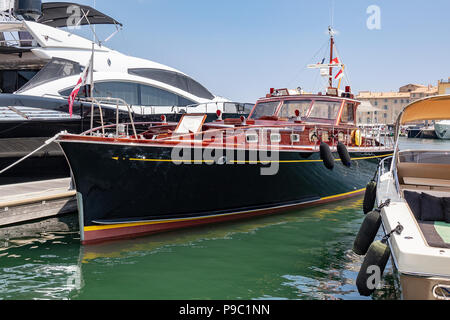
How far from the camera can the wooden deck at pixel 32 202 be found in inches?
347

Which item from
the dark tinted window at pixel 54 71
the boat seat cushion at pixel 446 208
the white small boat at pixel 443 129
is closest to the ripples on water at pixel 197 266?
the boat seat cushion at pixel 446 208

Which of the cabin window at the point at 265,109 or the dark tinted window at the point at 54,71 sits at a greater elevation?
the dark tinted window at the point at 54,71

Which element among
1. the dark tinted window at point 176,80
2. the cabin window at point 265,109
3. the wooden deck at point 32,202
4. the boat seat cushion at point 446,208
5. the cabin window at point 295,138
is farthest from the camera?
the dark tinted window at point 176,80

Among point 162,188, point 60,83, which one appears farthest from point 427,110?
point 60,83

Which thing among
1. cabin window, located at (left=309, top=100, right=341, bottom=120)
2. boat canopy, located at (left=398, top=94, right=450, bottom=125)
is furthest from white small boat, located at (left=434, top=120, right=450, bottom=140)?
boat canopy, located at (left=398, top=94, right=450, bottom=125)

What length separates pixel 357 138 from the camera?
1228 centimetres

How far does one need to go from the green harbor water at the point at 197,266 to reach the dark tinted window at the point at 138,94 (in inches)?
412

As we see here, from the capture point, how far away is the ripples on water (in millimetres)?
5699

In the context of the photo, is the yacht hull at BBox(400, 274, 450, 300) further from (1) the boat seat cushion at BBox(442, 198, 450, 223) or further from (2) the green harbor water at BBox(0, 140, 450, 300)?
(1) the boat seat cushion at BBox(442, 198, 450, 223)

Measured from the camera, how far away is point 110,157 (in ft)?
25.0

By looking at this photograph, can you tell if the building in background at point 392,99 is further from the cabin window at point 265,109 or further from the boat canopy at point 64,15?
the cabin window at point 265,109

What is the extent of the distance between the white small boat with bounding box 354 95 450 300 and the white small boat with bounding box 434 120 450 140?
63.8 metres

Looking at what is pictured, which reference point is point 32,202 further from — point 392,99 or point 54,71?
point 392,99
